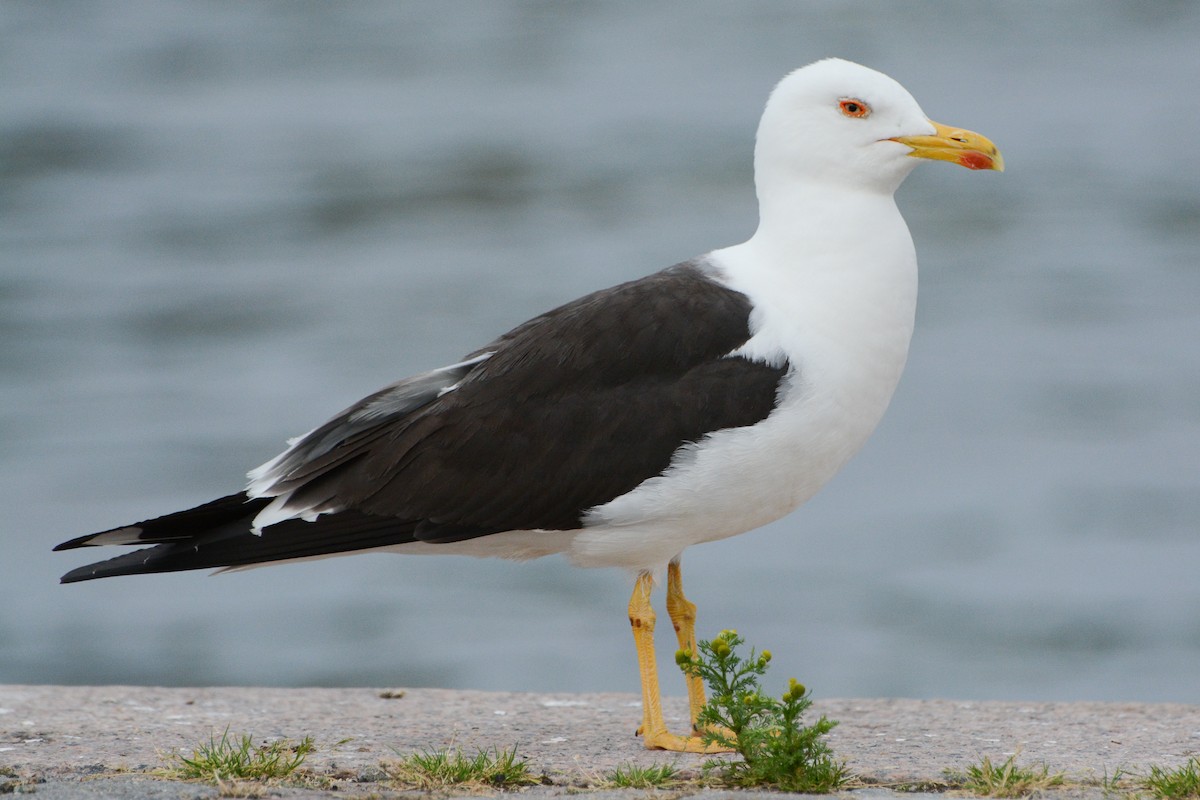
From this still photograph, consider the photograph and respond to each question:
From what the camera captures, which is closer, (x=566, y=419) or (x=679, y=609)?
(x=566, y=419)

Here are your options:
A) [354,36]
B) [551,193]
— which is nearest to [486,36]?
[354,36]

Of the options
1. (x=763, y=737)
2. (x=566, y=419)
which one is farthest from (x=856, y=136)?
(x=763, y=737)

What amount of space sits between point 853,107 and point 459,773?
2759mm

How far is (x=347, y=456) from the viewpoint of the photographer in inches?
224

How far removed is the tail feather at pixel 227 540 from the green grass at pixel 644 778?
4.01 ft

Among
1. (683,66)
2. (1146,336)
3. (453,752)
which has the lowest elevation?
(453,752)

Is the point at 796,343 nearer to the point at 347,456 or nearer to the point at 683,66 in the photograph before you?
the point at 347,456

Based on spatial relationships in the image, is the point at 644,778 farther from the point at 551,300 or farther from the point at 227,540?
the point at 551,300

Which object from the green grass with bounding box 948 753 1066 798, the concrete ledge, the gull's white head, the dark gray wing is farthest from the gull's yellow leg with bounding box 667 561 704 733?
the gull's white head

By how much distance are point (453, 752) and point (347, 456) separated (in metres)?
1.14

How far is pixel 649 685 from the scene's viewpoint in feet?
18.3

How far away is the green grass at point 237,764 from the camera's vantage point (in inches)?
182

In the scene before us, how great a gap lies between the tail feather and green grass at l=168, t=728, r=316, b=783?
78 cm

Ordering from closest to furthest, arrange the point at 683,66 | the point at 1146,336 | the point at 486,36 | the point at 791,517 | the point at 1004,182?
the point at 791,517, the point at 1146,336, the point at 1004,182, the point at 683,66, the point at 486,36
